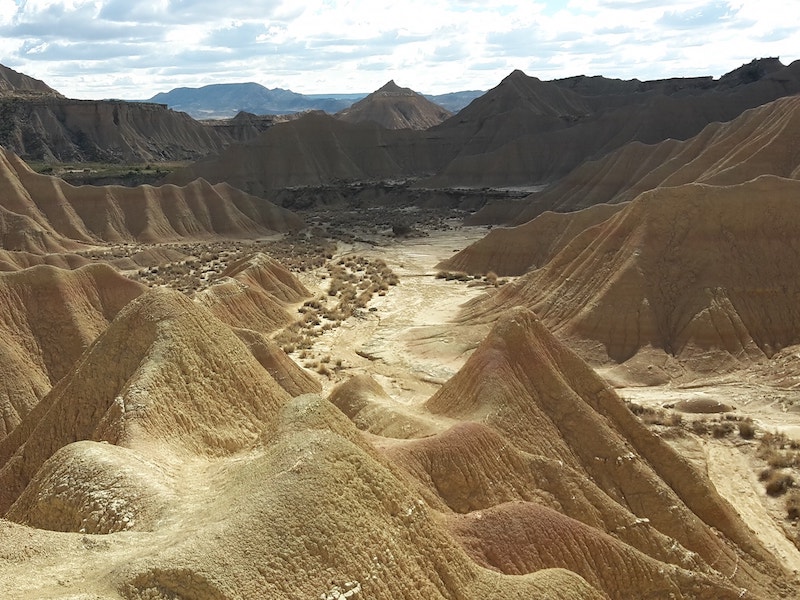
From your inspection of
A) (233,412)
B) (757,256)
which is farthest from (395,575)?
(757,256)

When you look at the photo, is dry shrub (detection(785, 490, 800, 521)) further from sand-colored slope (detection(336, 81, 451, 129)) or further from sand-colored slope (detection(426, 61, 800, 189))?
sand-colored slope (detection(336, 81, 451, 129))

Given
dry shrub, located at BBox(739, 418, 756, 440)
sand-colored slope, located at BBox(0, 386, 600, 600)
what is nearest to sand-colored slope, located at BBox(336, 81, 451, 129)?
dry shrub, located at BBox(739, 418, 756, 440)

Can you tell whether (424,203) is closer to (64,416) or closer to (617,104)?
(617,104)

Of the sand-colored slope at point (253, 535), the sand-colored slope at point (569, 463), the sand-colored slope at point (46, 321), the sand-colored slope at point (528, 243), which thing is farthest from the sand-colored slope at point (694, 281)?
the sand-colored slope at point (253, 535)

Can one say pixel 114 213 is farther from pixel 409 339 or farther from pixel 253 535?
pixel 253 535

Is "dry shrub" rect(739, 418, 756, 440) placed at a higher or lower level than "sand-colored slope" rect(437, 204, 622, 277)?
lower

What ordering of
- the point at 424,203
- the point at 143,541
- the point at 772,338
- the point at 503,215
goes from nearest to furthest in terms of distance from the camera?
the point at 143,541
the point at 772,338
the point at 503,215
the point at 424,203
